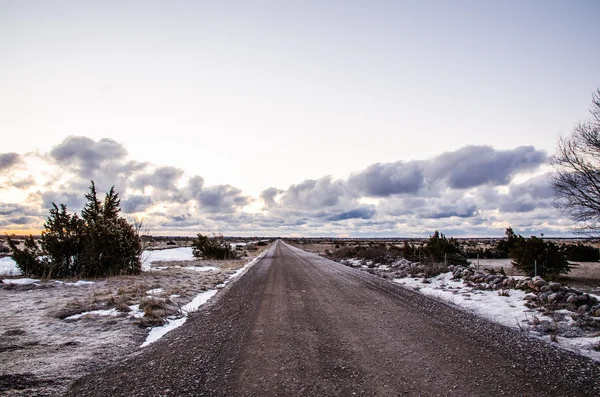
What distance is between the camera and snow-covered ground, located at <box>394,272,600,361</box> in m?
6.13

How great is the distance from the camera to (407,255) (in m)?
24.9

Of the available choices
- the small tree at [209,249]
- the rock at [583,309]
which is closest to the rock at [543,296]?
the rock at [583,309]

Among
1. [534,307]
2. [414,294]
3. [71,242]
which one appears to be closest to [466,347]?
[534,307]

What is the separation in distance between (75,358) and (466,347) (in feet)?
21.8

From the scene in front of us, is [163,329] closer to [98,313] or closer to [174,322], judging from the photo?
[174,322]

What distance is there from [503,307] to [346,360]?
Answer: 6.53 m

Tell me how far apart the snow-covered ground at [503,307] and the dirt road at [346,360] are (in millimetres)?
579

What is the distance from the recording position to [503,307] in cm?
933

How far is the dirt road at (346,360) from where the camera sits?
4254 mm

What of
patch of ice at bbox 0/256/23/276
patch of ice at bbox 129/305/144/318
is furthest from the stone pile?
patch of ice at bbox 0/256/23/276

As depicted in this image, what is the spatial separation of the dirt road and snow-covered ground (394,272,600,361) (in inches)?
22.8

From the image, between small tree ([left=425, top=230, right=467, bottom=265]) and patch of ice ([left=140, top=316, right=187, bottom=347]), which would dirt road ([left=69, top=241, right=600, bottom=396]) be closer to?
patch of ice ([left=140, top=316, right=187, bottom=347])

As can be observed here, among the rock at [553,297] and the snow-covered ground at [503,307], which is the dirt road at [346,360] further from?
the rock at [553,297]

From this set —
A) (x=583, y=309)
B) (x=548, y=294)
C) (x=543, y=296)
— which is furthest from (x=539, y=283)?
(x=583, y=309)
